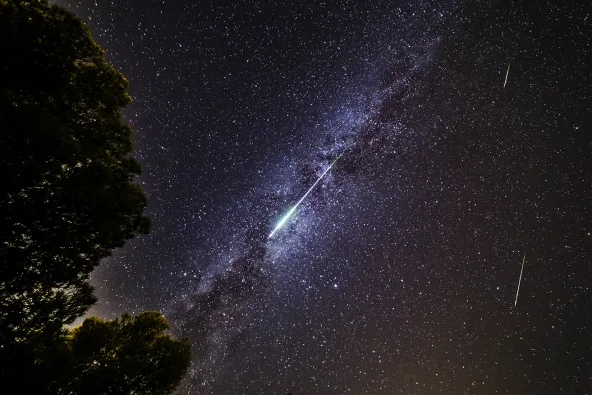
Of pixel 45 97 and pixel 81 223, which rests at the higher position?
pixel 45 97

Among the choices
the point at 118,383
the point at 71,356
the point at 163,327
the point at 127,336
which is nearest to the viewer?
the point at 71,356

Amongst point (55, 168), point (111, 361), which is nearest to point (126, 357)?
point (111, 361)

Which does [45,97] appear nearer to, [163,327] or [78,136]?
[78,136]

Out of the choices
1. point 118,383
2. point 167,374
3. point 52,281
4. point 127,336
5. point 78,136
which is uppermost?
point 78,136

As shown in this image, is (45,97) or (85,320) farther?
(85,320)

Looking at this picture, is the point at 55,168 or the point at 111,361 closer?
the point at 55,168

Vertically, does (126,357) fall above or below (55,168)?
below

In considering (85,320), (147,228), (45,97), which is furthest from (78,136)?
(85,320)

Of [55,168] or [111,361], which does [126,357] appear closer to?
[111,361]

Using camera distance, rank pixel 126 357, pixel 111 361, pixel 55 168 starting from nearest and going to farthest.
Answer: pixel 55 168
pixel 111 361
pixel 126 357
